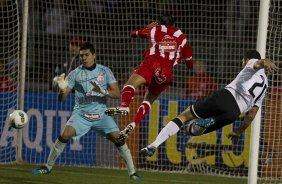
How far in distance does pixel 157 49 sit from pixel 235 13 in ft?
20.4

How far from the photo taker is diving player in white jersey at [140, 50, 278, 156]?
38.1 ft

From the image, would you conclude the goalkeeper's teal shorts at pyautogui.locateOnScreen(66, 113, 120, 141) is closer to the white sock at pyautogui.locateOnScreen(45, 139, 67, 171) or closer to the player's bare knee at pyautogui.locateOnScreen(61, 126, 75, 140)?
the player's bare knee at pyautogui.locateOnScreen(61, 126, 75, 140)

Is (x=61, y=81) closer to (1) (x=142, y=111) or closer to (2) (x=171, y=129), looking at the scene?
(1) (x=142, y=111)

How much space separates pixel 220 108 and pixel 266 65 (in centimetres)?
87

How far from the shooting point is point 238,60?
1756cm

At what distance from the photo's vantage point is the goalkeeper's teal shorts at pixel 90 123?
14000 millimetres

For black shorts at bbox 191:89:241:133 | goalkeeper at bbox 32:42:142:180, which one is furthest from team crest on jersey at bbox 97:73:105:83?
black shorts at bbox 191:89:241:133

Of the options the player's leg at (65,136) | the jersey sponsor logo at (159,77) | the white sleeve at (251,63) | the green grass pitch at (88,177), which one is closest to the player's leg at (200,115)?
the white sleeve at (251,63)

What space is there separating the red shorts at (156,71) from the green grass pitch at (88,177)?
6.69ft

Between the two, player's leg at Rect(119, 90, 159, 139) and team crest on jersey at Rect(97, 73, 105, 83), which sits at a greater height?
team crest on jersey at Rect(97, 73, 105, 83)

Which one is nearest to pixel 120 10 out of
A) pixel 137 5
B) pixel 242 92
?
pixel 137 5

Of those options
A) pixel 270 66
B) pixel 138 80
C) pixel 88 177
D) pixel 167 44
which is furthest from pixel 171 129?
pixel 88 177

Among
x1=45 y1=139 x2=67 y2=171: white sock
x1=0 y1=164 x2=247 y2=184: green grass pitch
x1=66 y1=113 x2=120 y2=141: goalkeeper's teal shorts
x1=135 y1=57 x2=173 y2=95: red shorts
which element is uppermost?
x1=135 y1=57 x2=173 y2=95: red shorts

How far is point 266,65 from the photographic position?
36.8 ft
